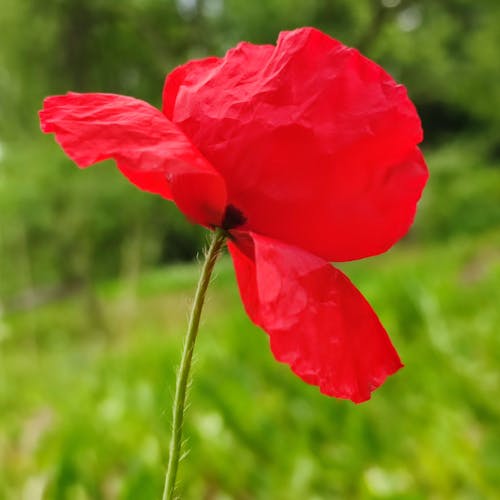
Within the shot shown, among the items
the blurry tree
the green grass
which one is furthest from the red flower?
the blurry tree

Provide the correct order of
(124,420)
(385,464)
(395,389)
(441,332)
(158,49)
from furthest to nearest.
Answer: (158,49) → (441,332) → (395,389) → (124,420) → (385,464)

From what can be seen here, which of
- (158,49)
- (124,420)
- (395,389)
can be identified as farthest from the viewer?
(158,49)

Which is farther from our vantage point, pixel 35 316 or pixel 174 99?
pixel 35 316

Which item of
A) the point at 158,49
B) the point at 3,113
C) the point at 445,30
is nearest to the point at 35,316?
the point at 3,113

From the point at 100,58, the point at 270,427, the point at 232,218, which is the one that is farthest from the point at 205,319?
the point at 100,58

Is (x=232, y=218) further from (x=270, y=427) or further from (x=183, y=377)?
(x=270, y=427)

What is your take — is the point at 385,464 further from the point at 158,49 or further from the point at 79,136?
the point at 158,49
